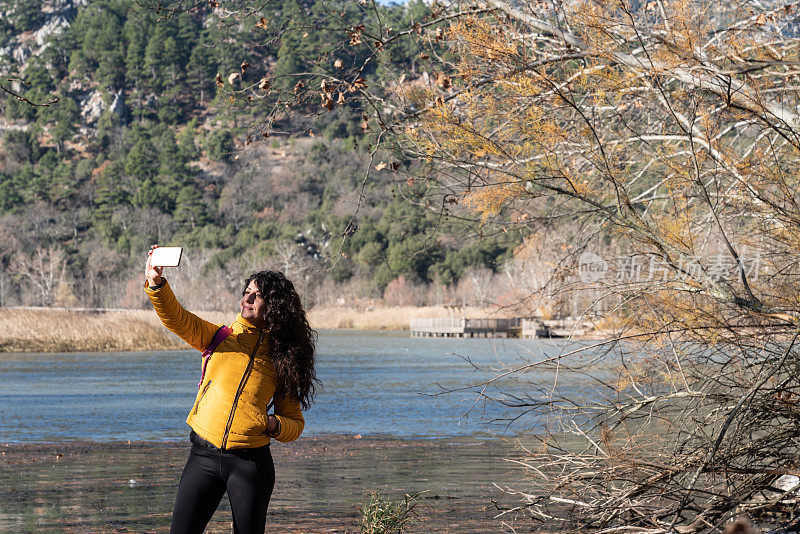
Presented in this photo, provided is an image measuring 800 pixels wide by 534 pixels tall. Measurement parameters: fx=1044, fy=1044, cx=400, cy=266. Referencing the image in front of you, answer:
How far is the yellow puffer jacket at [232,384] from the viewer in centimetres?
484

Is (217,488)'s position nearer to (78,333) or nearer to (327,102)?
(327,102)

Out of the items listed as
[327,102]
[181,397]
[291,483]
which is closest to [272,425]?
[327,102]

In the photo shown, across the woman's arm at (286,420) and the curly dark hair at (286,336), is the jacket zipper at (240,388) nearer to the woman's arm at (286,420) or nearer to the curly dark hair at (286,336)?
the curly dark hair at (286,336)

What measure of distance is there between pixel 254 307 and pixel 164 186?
95199mm

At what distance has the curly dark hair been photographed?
5.11 m

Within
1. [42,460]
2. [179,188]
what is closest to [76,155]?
[179,188]

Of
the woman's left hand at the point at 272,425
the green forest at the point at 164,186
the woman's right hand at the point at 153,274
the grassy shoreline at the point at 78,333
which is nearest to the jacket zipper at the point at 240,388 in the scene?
the woman's left hand at the point at 272,425

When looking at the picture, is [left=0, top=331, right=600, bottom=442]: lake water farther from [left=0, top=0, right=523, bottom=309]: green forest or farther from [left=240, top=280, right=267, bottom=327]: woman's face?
[left=0, top=0, right=523, bottom=309]: green forest

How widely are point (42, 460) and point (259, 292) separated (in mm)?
7938

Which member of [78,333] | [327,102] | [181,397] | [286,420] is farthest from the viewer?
[78,333]

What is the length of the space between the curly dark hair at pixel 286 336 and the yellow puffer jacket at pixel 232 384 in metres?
0.05

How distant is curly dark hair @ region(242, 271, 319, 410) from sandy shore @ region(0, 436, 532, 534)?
8.45 feet

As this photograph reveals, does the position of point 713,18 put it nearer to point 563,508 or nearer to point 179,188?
point 563,508

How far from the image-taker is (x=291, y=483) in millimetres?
10352
